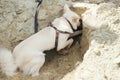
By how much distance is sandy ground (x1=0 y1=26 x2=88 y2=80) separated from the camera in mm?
4127

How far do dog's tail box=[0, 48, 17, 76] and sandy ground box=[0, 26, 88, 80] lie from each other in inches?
2.9

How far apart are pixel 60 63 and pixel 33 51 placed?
0.40 m

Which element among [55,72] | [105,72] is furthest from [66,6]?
[105,72]

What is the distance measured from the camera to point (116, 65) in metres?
3.35

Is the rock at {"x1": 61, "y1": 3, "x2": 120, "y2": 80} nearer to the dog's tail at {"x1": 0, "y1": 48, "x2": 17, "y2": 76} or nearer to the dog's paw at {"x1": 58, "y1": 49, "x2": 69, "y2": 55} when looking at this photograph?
the dog's paw at {"x1": 58, "y1": 49, "x2": 69, "y2": 55}

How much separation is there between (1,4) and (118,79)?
2.32 meters

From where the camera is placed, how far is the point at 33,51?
4.24 metres

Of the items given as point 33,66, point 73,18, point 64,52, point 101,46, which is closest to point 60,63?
point 64,52

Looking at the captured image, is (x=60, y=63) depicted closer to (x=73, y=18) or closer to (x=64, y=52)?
(x=64, y=52)

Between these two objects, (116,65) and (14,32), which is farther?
(14,32)

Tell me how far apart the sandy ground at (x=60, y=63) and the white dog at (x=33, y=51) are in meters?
0.09

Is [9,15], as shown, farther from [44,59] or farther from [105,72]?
[105,72]

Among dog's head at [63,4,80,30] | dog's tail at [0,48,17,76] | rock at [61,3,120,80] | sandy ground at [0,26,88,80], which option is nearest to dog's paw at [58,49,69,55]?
sandy ground at [0,26,88,80]

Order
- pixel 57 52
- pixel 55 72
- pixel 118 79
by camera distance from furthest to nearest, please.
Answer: pixel 57 52 → pixel 55 72 → pixel 118 79
